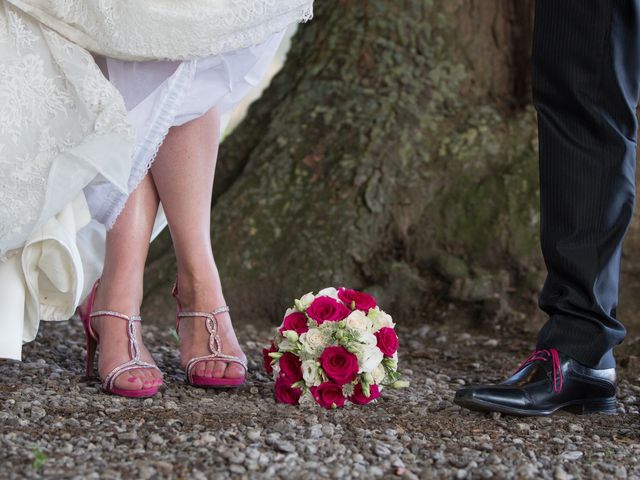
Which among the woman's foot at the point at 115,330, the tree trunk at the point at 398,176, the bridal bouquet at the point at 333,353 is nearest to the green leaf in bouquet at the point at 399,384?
the bridal bouquet at the point at 333,353

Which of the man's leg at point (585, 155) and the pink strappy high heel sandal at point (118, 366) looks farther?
the pink strappy high heel sandal at point (118, 366)

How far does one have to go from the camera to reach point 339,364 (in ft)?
8.03

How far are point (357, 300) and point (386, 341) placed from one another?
0.15 m

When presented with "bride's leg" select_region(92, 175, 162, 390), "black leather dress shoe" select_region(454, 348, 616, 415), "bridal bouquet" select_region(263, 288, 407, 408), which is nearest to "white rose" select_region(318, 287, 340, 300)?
"bridal bouquet" select_region(263, 288, 407, 408)

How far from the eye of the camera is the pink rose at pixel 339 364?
241cm

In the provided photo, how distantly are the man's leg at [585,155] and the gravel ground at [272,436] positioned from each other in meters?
0.28

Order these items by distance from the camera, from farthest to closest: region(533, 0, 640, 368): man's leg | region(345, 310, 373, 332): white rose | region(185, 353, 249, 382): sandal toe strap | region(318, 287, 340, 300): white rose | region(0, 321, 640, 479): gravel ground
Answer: region(185, 353, 249, 382): sandal toe strap, region(318, 287, 340, 300): white rose, region(345, 310, 373, 332): white rose, region(533, 0, 640, 368): man's leg, region(0, 321, 640, 479): gravel ground

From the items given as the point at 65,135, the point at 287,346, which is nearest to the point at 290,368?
the point at 287,346

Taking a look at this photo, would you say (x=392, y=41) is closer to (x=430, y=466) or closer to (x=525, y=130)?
(x=525, y=130)

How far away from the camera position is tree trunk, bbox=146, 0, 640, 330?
3.74m

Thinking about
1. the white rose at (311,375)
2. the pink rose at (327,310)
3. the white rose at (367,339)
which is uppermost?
the pink rose at (327,310)

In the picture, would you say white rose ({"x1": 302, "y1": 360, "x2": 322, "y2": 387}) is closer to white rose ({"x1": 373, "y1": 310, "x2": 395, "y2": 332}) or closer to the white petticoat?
white rose ({"x1": 373, "y1": 310, "x2": 395, "y2": 332})

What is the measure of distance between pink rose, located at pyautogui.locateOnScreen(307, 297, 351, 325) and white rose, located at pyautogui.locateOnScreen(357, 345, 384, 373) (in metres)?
0.11

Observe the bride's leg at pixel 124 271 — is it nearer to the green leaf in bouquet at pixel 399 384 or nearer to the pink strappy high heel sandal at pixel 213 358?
Answer: the pink strappy high heel sandal at pixel 213 358
